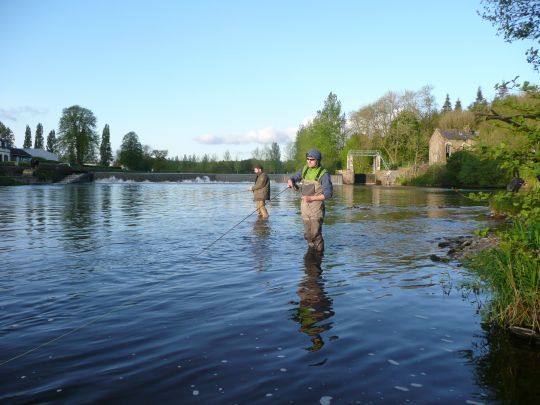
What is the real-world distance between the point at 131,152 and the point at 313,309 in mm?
116953

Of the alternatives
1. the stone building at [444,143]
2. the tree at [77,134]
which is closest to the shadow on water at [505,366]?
the stone building at [444,143]

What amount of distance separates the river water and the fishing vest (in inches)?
46.7

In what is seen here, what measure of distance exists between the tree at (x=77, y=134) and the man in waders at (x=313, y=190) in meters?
103

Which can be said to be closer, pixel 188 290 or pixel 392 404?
pixel 392 404

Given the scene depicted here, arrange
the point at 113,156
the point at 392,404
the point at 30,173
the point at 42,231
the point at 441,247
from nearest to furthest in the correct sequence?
the point at 392,404
the point at 441,247
the point at 42,231
the point at 30,173
the point at 113,156

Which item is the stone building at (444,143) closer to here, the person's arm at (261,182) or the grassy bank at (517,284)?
the person's arm at (261,182)

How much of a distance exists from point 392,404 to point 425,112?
94.0 metres

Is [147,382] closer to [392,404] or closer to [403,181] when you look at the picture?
[392,404]

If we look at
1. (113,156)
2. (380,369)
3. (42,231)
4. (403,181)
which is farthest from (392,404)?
(113,156)

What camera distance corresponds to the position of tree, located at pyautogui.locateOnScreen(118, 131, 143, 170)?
117 metres

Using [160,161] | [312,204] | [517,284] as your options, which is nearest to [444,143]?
[160,161]

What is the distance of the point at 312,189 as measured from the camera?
35.5ft

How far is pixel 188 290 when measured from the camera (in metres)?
8.41

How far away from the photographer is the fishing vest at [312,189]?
1078cm
